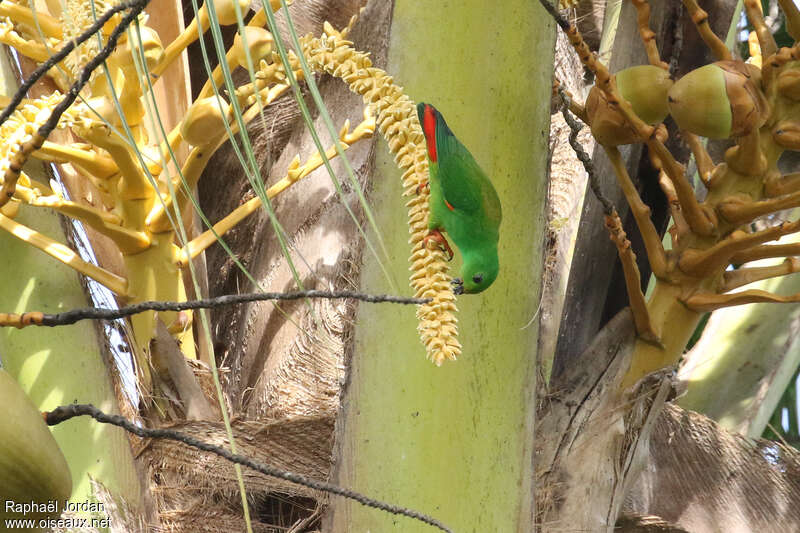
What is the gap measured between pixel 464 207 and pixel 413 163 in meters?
0.07

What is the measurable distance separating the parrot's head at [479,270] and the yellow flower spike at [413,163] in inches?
0.7

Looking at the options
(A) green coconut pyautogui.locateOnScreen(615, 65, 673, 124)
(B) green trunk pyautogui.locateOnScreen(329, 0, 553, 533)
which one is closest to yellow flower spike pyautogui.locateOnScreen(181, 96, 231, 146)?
(B) green trunk pyautogui.locateOnScreen(329, 0, 553, 533)

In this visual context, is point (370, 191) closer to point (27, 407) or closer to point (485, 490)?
point (485, 490)

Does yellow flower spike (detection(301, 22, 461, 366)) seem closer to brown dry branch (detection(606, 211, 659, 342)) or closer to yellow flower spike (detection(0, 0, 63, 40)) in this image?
brown dry branch (detection(606, 211, 659, 342))

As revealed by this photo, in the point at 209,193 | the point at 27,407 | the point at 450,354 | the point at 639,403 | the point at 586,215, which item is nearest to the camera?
the point at 27,407

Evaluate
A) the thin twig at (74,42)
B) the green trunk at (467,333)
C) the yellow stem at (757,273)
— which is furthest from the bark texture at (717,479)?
the thin twig at (74,42)

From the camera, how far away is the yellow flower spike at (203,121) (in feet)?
3.32

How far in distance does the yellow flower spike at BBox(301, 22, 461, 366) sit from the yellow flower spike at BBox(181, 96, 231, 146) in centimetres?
19

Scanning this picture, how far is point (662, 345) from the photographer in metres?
1.16

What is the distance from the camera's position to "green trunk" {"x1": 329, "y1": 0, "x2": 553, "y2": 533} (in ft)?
3.05

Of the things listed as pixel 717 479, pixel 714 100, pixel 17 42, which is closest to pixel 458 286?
pixel 714 100

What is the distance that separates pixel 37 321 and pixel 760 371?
1643 millimetres

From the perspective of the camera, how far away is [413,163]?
2.46ft

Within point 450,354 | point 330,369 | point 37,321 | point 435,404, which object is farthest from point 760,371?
point 37,321
